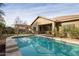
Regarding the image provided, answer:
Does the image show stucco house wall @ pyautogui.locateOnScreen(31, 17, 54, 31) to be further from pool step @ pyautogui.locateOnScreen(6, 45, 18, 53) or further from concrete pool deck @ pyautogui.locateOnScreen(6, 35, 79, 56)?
pool step @ pyautogui.locateOnScreen(6, 45, 18, 53)

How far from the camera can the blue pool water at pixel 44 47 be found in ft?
16.7

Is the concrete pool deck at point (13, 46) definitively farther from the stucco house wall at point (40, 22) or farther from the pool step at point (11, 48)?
the stucco house wall at point (40, 22)

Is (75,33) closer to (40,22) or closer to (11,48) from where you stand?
(40,22)

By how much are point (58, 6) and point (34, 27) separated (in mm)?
671

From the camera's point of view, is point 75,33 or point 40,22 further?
point 40,22

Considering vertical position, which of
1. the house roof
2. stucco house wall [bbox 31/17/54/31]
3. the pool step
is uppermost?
the house roof

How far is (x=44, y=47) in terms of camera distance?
5.15 m

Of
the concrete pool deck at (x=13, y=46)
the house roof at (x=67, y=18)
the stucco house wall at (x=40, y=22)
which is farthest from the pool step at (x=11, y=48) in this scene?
the house roof at (x=67, y=18)

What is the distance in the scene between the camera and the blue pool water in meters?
5.08

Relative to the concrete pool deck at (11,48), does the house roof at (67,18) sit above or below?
above

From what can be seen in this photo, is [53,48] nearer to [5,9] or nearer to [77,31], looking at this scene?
[77,31]

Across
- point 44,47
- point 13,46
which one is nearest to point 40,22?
point 44,47

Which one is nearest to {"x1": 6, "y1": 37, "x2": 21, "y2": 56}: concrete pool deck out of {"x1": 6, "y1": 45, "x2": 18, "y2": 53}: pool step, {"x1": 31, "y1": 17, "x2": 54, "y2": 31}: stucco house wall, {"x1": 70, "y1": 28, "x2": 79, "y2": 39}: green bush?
{"x1": 6, "y1": 45, "x2": 18, "y2": 53}: pool step

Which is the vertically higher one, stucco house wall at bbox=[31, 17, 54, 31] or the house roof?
the house roof
